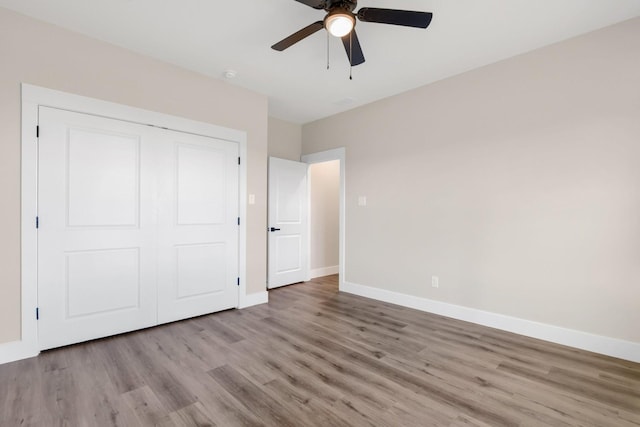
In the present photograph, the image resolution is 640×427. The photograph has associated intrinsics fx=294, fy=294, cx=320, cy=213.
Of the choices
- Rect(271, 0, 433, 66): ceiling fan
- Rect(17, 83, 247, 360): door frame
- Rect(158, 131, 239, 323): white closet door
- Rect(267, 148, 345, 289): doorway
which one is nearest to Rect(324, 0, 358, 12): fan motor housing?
Rect(271, 0, 433, 66): ceiling fan

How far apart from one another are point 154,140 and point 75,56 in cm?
93

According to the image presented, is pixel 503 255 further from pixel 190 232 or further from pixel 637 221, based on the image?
pixel 190 232

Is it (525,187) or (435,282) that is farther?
(435,282)

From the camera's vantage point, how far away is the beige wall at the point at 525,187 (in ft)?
8.30

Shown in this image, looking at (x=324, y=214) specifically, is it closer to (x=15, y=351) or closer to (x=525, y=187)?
(x=525, y=187)

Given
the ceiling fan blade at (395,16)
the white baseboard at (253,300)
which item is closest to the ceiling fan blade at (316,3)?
the ceiling fan blade at (395,16)

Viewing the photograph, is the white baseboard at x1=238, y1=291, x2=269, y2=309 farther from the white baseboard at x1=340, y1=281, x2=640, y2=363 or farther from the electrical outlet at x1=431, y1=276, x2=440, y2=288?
the electrical outlet at x1=431, y1=276, x2=440, y2=288

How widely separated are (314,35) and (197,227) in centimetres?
240

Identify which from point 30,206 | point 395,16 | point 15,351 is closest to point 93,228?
point 30,206

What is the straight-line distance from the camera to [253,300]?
392cm

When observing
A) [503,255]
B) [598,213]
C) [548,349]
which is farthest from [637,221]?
[548,349]

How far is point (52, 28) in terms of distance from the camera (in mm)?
2586

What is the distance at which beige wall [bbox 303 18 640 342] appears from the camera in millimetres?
2531

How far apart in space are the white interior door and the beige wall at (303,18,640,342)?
1462 mm
